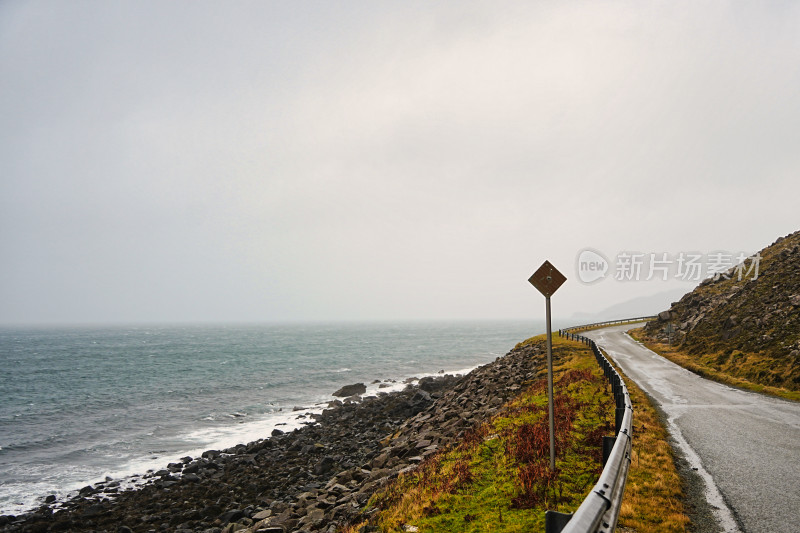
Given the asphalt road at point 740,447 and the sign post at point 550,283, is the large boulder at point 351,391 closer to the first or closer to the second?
the asphalt road at point 740,447

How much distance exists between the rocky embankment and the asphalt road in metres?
7.77

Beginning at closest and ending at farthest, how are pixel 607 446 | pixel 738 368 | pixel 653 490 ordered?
1. pixel 607 446
2. pixel 653 490
3. pixel 738 368

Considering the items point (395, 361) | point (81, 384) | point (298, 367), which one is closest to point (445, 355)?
point (395, 361)

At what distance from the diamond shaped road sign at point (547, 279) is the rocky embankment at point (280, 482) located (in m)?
8.00

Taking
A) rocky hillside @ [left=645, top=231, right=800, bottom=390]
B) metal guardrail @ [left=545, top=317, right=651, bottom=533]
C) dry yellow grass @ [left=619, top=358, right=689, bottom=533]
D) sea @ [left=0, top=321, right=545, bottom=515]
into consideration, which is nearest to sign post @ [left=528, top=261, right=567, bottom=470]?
dry yellow grass @ [left=619, top=358, right=689, bottom=533]

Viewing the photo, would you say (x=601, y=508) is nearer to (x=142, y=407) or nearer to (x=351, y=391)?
(x=351, y=391)

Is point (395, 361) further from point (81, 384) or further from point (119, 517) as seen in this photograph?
point (119, 517)

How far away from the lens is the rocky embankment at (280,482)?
14.5 m

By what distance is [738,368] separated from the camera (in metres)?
24.3

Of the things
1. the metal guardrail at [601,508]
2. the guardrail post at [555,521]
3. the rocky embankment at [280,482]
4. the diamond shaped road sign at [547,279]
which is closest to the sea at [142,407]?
A: the rocky embankment at [280,482]

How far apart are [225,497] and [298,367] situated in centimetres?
4879

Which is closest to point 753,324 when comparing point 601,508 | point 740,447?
point 740,447

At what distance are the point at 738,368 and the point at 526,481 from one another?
2427 centimetres

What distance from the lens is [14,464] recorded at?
25094mm
